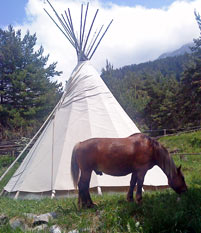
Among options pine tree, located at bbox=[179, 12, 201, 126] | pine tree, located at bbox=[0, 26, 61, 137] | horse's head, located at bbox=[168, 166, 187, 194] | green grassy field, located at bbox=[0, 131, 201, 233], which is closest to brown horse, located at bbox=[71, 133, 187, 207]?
horse's head, located at bbox=[168, 166, 187, 194]

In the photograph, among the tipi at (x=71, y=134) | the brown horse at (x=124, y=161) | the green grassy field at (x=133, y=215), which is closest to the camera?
the green grassy field at (x=133, y=215)

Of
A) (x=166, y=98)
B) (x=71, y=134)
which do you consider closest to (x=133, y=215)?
(x=71, y=134)

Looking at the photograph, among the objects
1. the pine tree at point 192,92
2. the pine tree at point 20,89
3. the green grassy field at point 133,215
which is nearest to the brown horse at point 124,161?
the green grassy field at point 133,215

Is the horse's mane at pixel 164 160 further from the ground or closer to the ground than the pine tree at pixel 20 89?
closer to the ground

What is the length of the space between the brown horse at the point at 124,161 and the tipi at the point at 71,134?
5.43 ft

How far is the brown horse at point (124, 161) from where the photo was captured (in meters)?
3.53

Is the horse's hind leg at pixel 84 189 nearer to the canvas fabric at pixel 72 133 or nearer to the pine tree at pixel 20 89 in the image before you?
the canvas fabric at pixel 72 133

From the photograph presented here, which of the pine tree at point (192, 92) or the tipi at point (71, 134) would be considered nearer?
the tipi at point (71, 134)

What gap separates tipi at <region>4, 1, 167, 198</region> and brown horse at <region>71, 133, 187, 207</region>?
65.2 inches

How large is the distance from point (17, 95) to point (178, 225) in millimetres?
16850

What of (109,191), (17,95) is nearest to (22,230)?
(109,191)

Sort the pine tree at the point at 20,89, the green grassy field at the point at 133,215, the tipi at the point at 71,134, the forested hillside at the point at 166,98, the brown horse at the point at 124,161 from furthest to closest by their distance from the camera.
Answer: the forested hillside at the point at 166,98 < the pine tree at the point at 20,89 < the tipi at the point at 71,134 < the brown horse at the point at 124,161 < the green grassy field at the point at 133,215

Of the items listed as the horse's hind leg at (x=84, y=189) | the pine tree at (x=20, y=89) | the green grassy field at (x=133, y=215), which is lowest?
the green grassy field at (x=133, y=215)

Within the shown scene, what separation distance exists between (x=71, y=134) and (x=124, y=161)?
7.98 feet
